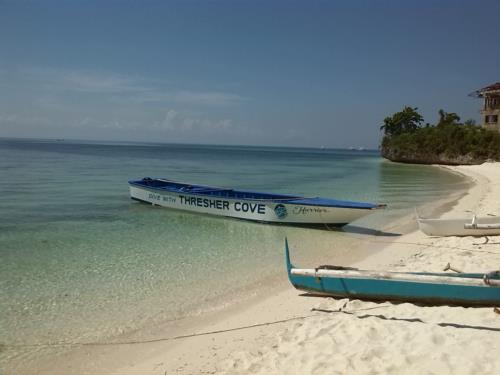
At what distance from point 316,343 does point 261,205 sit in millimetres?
9359

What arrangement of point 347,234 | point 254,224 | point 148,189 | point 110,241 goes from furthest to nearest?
1. point 148,189
2. point 254,224
3. point 347,234
4. point 110,241

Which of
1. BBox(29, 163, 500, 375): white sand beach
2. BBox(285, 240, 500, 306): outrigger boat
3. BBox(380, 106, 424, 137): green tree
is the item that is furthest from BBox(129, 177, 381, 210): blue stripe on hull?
BBox(380, 106, 424, 137): green tree

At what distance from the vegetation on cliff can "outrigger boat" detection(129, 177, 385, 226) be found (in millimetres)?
48180

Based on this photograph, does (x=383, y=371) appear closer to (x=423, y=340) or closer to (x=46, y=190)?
(x=423, y=340)

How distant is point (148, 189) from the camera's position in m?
17.4

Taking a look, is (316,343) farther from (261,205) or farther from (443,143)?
(443,143)

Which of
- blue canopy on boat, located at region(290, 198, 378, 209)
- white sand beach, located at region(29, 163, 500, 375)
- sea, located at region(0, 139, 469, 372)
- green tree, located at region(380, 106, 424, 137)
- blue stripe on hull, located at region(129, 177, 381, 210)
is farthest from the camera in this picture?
green tree, located at region(380, 106, 424, 137)

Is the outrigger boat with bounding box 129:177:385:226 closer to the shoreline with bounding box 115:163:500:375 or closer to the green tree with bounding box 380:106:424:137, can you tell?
the shoreline with bounding box 115:163:500:375

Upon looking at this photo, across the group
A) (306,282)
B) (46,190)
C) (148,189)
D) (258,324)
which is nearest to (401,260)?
(306,282)

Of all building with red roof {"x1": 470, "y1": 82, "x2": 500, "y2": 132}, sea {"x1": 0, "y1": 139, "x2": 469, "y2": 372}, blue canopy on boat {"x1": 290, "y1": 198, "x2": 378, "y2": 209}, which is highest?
building with red roof {"x1": 470, "y1": 82, "x2": 500, "y2": 132}

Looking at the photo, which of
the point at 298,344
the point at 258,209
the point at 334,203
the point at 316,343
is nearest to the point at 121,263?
the point at 298,344

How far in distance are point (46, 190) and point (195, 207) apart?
1078 cm

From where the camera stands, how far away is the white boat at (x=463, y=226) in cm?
1009

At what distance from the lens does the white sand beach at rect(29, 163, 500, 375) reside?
3.97 m
